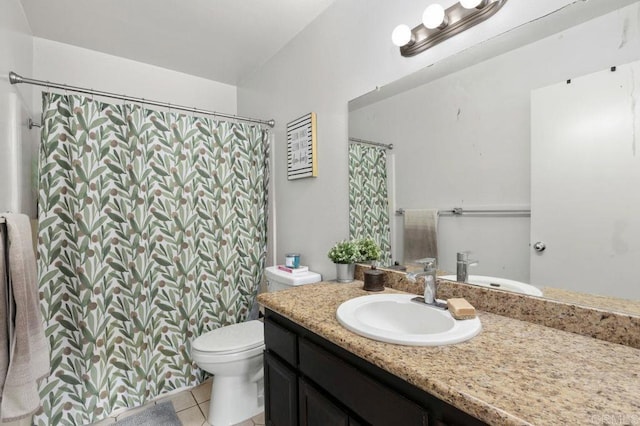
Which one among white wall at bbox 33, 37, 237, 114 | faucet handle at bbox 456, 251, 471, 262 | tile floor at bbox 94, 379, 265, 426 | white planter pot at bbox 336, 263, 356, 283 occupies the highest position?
white wall at bbox 33, 37, 237, 114

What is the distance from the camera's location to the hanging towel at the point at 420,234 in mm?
1306

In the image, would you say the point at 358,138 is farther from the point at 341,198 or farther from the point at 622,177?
the point at 622,177

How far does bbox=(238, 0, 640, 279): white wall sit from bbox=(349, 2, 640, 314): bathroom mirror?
0.20 feet

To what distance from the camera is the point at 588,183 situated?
885mm

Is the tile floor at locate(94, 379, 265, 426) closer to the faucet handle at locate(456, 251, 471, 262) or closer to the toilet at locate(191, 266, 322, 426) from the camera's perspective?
the toilet at locate(191, 266, 322, 426)

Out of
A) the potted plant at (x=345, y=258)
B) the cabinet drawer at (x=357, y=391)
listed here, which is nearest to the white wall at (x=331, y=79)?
the potted plant at (x=345, y=258)

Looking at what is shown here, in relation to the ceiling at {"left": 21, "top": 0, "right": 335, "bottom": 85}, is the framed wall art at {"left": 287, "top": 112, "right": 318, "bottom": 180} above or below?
below

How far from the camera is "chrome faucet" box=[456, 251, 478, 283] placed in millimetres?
1171

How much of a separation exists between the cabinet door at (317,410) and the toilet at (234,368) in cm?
66

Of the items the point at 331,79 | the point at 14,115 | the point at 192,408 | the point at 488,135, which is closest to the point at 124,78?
the point at 14,115

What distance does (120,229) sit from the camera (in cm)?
176

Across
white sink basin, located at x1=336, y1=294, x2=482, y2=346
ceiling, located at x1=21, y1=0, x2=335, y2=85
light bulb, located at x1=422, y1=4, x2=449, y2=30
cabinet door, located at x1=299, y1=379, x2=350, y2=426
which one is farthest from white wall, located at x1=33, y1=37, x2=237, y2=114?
cabinet door, located at x1=299, y1=379, x2=350, y2=426

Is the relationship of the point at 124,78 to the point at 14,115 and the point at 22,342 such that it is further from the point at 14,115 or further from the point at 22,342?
the point at 22,342

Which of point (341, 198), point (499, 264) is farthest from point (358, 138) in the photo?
point (499, 264)
